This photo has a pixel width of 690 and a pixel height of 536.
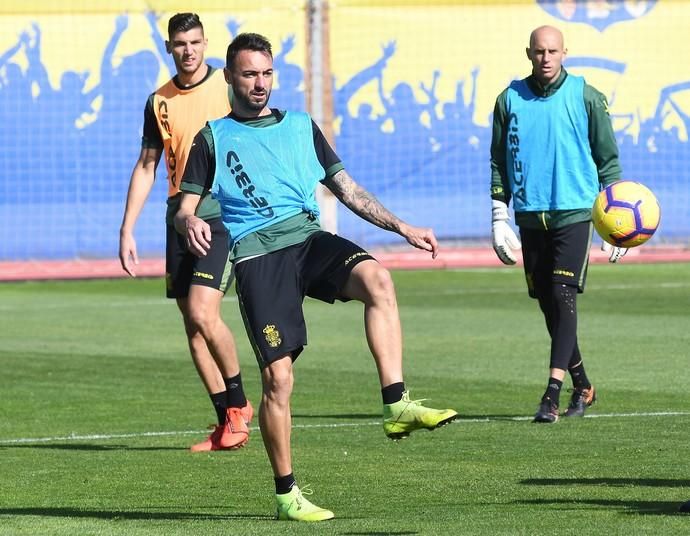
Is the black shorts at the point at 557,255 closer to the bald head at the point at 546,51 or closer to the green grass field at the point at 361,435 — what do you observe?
the green grass field at the point at 361,435

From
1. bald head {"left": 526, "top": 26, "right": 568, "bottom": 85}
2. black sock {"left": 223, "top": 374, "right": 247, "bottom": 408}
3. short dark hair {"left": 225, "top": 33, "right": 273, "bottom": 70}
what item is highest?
short dark hair {"left": 225, "top": 33, "right": 273, "bottom": 70}

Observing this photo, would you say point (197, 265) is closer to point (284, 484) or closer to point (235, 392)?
point (235, 392)

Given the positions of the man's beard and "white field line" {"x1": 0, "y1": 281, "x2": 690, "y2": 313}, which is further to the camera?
"white field line" {"x1": 0, "y1": 281, "x2": 690, "y2": 313}

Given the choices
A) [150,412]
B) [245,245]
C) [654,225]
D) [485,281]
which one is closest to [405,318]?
[485,281]

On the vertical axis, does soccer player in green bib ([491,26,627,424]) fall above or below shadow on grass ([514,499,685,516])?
above

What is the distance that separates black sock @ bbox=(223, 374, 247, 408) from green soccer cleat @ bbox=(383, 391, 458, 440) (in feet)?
9.92

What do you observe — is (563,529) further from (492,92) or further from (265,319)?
(492,92)

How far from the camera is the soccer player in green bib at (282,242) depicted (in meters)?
7.52

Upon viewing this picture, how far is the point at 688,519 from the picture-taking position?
22.8ft

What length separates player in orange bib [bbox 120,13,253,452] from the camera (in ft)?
33.7

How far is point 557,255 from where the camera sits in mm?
11242

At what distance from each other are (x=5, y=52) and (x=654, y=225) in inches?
822

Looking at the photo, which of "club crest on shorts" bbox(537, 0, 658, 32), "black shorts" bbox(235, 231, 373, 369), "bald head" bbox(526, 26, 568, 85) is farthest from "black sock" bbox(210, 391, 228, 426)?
"club crest on shorts" bbox(537, 0, 658, 32)

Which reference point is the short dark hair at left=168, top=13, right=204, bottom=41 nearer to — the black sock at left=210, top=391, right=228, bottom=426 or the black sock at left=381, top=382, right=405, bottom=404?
the black sock at left=210, top=391, right=228, bottom=426
